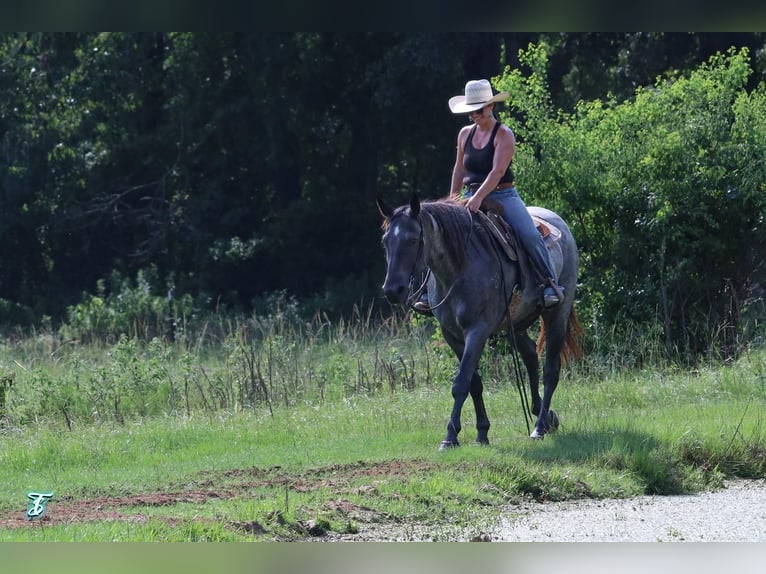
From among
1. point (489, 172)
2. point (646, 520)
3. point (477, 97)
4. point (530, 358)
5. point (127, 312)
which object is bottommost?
point (127, 312)

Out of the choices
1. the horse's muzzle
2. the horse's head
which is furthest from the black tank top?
the horse's muzzle

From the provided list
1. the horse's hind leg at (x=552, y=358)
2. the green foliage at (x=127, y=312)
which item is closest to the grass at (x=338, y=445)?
the horse's hind leg at (x=552, y=358)

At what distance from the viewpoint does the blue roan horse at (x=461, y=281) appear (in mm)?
9008

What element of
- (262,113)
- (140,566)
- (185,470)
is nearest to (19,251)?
(262,113)

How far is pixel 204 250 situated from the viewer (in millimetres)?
31422

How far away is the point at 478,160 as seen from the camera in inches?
400

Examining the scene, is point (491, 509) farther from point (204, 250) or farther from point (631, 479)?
point (204, 250)

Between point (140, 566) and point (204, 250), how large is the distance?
28163 mm

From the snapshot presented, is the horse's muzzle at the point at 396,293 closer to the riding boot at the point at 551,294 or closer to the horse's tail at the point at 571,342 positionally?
the riding boot at the point at 551,294

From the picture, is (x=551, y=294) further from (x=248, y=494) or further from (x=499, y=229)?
(x=248, y=494)

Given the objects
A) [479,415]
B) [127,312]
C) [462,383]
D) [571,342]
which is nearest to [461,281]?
[462,383]

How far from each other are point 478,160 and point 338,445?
9.35 feet

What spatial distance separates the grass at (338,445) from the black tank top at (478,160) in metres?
2.32

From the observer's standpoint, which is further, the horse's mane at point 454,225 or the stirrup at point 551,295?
the stirrup at point 551,295
